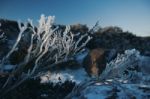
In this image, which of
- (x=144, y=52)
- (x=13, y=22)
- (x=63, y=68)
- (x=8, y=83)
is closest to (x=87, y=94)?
(x=8, y=83)

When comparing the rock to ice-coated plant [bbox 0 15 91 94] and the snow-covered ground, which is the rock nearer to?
the snow-covered ground

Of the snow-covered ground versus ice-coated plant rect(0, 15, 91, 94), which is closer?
ice-coated plant rect(0, 15, 91, 94)

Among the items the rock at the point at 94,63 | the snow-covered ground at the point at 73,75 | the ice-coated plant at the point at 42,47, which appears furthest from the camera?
the rock at the point at 94,63

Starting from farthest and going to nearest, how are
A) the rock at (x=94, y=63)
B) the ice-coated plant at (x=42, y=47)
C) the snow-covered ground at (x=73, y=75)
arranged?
1. the rock at (x=94, y=63)
2. the snow-covered ground at (x=73, y=75)
3. the ice-coated plant at (x=42, y=47)

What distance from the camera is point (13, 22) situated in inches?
1114

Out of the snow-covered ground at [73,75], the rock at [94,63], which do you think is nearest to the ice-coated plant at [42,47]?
the snow-covered ground at [73,75]

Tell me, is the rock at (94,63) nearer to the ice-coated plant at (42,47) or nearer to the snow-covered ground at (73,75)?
the snow-covered ground at (73,75)

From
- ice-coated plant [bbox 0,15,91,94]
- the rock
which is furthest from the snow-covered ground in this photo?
ice-coated plant [bbox 0,15,91,94]

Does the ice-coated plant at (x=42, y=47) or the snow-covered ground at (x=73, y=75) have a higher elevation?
the ice-coated plant at (x=42, y=47)

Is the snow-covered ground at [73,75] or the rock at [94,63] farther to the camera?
the rock at [94,63]

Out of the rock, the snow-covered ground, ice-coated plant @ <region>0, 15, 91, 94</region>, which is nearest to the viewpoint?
ice-coated plant @ <region>0, 15, 91, 94</region>

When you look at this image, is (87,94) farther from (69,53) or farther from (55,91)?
(69,53)

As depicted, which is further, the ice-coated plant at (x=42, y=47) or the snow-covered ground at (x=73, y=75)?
the snow-covered ground at (x=73, y=75)

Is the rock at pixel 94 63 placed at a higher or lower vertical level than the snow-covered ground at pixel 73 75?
higher
